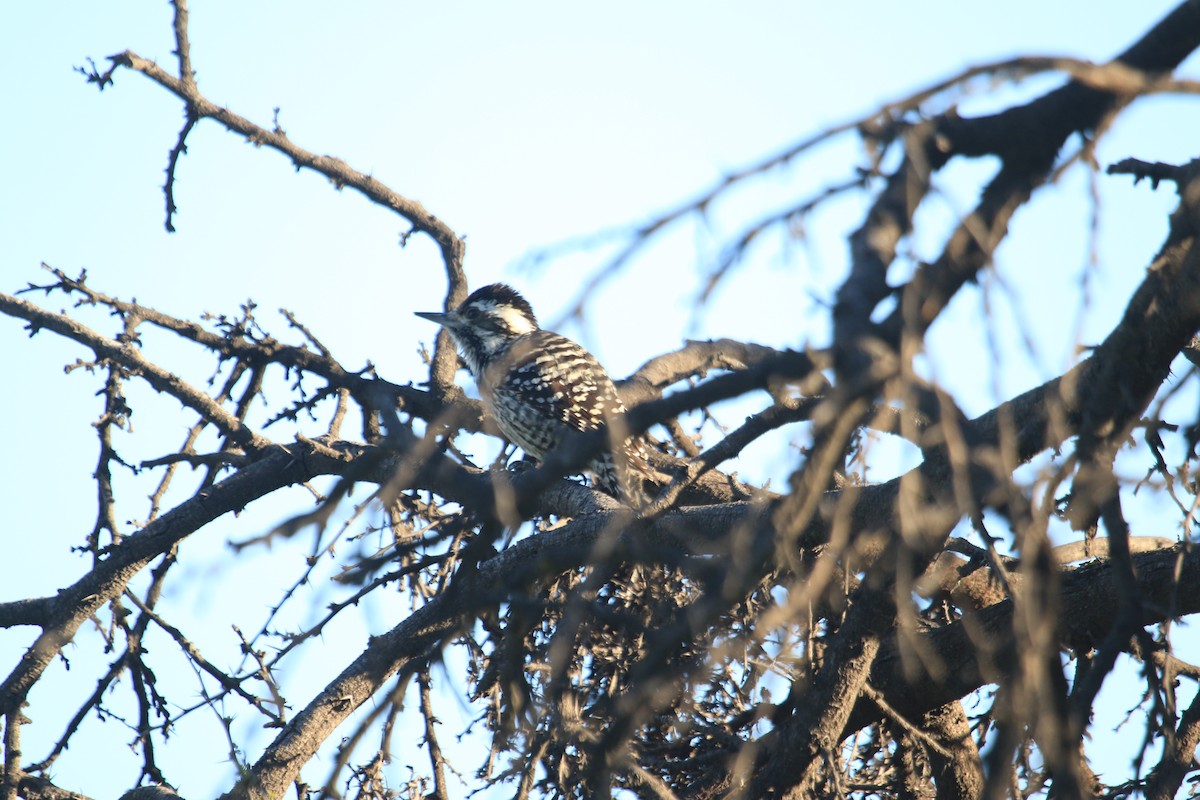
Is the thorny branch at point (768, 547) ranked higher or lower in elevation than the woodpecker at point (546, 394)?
lower

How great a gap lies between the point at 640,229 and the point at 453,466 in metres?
0.58

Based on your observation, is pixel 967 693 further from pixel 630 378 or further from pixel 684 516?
pixel 630 378

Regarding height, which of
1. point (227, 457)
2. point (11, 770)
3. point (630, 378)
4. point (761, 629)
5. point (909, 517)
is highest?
point (630, 378)

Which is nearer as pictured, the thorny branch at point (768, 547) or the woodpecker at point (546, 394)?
the thorny branch at point (768, 547)

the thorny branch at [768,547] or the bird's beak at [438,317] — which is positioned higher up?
the bird's beak at [438,317]

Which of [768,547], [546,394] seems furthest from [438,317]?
[768,547]

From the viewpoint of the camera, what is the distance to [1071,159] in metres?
1.77

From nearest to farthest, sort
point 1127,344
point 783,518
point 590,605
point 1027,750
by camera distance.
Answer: point 783,518 → point 590,605 → point 1127,344 → point 1027,750

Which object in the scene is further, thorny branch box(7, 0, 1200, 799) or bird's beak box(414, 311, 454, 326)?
bird's beak box(414, 311, 454, 326)

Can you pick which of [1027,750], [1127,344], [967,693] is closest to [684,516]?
[967,693]

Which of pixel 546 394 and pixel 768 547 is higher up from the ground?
pixel 546 394

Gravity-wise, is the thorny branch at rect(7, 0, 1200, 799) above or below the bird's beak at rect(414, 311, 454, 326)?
below

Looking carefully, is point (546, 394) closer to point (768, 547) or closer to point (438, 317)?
point (438, 317)

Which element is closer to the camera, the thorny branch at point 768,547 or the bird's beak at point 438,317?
the thorny branch at point 768,547
